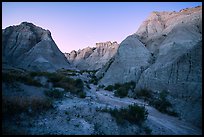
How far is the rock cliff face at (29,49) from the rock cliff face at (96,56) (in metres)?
20.5

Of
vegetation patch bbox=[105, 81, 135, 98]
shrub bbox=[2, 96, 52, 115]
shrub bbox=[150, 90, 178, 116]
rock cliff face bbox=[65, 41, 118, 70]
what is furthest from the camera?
rock cliff face bbox=[65, 41, 118, 70]

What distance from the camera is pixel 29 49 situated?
5884 cm

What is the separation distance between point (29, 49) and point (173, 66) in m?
49.4

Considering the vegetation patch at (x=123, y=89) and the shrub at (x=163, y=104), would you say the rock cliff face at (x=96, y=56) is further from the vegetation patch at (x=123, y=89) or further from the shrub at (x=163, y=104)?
the shrub at (x=163, y=104)

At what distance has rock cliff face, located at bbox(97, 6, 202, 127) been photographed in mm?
14505

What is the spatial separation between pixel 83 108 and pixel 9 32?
2261 inches

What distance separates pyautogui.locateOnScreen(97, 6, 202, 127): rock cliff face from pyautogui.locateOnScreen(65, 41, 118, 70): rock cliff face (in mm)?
39101

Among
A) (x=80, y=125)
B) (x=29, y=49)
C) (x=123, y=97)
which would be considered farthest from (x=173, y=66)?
(x=29, y=49)

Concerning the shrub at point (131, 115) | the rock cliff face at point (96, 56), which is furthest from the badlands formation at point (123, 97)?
the rock cliff face at point (96, 56)

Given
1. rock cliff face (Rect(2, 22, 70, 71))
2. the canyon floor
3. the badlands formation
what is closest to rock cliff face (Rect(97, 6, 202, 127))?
the badlands formation

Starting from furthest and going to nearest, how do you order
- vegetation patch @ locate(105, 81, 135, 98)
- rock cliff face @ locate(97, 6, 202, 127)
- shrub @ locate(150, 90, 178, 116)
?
vegetation patch @ locate(105, 81, 135, 98) < shrub @ locate(150, 90, 178, 116) < rock cliff face @ locate(97, 6, 202, 127)

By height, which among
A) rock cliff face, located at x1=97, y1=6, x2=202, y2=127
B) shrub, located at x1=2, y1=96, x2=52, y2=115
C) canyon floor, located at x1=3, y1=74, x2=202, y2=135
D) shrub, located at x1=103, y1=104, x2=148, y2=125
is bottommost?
canyon floor, located at x1=3, y1=74, x2=202, y2=135

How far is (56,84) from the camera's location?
18781 millimetres

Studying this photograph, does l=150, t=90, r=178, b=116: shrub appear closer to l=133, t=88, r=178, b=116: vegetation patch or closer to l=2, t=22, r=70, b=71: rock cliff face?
l=133, t=88, r=178, b=116: vegetation patch
